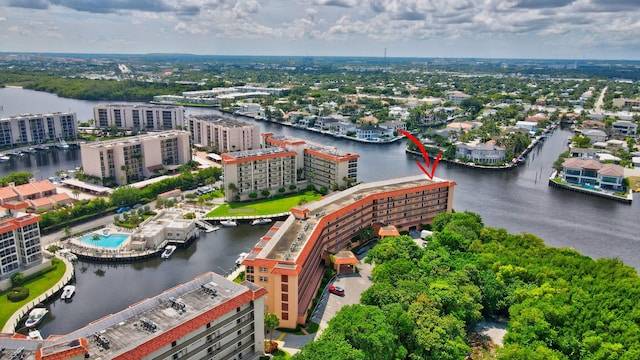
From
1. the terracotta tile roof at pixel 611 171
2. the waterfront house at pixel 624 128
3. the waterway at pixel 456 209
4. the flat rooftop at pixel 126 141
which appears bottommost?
the waterway at pixel 456 209

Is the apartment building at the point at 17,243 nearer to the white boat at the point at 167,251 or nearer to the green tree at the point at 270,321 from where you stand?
the white boat at the point at 167,251

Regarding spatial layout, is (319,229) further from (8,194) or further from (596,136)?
(596,136)

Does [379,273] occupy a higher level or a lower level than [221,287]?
lower

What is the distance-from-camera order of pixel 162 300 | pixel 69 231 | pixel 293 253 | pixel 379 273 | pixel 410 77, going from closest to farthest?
pixel 162 300
pixel 293 253
pixel 379 273
pixel 69 231
pixel 410 77

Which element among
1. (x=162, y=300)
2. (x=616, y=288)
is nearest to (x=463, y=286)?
(x=616, y=288)

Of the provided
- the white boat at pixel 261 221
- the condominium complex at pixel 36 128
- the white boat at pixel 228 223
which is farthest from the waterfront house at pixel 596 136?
the condominium complex at pixel 36 128

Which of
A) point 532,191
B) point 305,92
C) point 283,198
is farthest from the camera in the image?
point 305,92

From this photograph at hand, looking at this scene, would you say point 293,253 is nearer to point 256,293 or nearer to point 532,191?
point 256,293

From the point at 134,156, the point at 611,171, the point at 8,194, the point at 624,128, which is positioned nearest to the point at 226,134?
the point at 134,156
